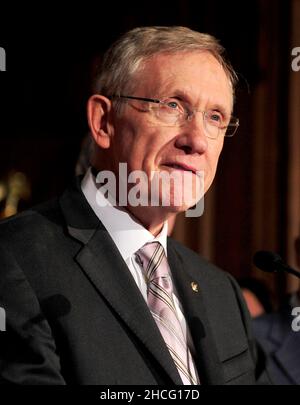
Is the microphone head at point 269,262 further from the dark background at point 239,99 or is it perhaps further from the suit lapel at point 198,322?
the dark background at point 239,99

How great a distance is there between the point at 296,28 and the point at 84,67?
188 cm

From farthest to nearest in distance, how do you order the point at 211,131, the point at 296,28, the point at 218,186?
the point at 218,186, the point at 296,28, the point at 211,131

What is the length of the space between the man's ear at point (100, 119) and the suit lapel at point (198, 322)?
1.07ft

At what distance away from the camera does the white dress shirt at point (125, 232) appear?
1.48 metres

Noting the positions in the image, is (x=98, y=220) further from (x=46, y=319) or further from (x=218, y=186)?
(x=218, y=186)

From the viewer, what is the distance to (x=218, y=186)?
3887 mm

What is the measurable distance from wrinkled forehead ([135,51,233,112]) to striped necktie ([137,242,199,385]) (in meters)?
0.36

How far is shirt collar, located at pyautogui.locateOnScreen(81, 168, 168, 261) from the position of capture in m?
1.49

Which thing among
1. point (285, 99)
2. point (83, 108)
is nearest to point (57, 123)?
point (83, 108)

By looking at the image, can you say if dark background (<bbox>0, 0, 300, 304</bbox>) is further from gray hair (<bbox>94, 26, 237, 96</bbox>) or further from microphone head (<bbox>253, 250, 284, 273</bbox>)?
microphone head (<bbox>253, 250, 284, 273</bbox>)

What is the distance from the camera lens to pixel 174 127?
59.3 inches
